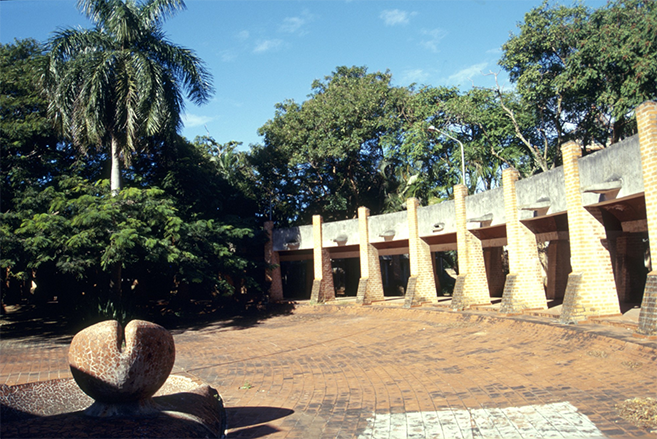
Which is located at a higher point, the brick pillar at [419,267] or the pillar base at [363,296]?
the brick pillar at [419,267]

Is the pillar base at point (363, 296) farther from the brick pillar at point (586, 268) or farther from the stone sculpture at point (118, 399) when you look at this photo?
the stone sculpture at point (118, 399)

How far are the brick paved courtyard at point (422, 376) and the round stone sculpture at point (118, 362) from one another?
150cm

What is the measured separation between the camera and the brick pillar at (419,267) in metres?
20.0

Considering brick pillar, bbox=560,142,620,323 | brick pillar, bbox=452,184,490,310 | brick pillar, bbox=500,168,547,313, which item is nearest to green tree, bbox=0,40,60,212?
brick pillar, bbox=452,184,490,310

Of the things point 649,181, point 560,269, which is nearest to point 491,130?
point 560,269

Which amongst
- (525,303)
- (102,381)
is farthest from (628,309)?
(102,381)

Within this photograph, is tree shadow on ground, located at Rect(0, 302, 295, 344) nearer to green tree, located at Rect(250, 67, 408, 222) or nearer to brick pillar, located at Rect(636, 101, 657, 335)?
green tree, located at Rect(250, 67, 408, 222)

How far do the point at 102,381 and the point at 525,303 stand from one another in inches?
509

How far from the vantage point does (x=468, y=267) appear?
17.8 m

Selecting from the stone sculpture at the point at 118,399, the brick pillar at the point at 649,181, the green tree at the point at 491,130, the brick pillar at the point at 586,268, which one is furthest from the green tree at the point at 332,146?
the stone sculpture at the point at 118,399

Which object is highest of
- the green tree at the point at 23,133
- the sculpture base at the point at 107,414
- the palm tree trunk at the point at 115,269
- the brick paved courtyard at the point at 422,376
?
the green tree at the point at 23,133

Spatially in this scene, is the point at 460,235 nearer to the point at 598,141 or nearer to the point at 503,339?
the point at 503,339

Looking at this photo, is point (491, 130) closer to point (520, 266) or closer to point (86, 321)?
point (520, 266)

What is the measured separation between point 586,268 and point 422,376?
19.5ft
